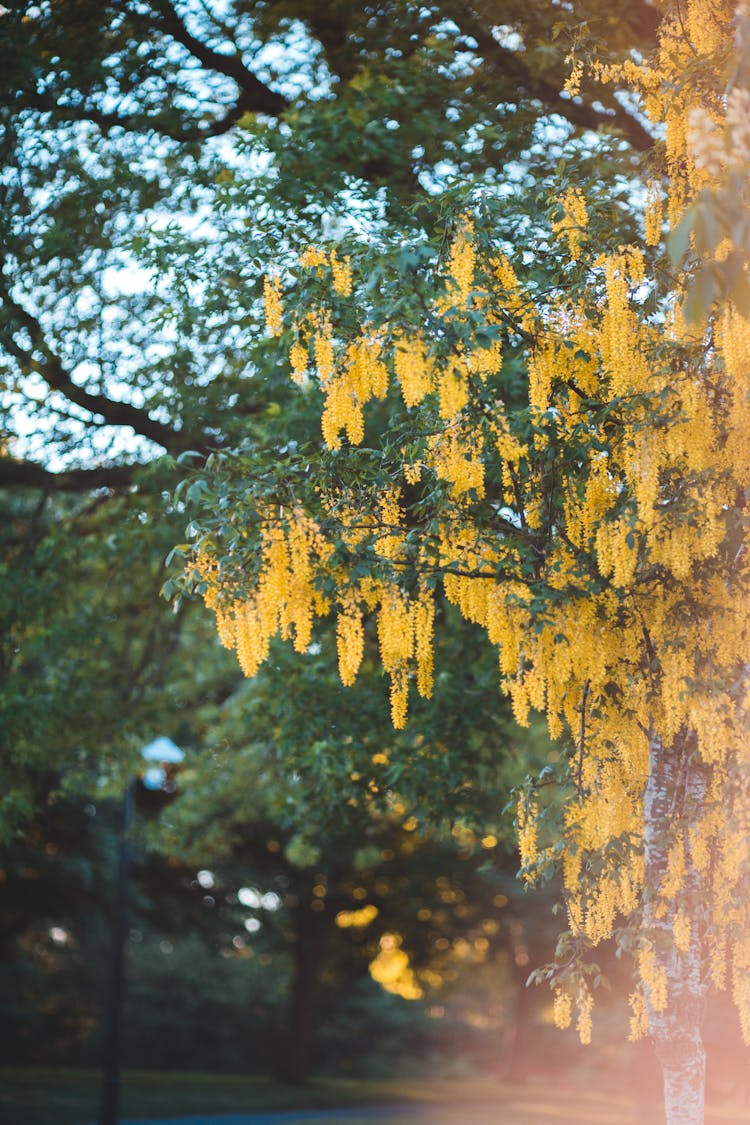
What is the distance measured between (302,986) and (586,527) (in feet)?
53.8

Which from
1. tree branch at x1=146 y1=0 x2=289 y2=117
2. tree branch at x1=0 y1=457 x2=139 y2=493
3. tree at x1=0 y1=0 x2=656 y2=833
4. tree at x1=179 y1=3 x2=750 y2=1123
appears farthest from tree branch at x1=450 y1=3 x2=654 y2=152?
tree branch at x1=0 y1=457 x2=139 y2=493

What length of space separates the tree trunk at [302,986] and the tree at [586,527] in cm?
1539

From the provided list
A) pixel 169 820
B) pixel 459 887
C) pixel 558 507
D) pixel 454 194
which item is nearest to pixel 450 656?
pixel 558 507

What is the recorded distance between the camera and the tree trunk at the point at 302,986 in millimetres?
19484

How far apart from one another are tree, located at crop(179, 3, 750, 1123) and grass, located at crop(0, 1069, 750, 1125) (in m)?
10.4

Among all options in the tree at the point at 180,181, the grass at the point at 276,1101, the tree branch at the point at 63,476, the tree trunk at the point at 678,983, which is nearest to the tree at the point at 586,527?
the tree trunk at the point at 678,983

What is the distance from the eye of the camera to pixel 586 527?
4.84 m

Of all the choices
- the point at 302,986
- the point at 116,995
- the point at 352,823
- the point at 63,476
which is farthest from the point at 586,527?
the point at 302,986

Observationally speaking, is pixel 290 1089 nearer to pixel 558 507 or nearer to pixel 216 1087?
pixel 216 1087

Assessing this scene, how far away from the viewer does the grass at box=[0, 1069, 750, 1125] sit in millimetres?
14543

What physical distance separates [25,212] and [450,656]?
3.87m

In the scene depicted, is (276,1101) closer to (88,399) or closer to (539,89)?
(88,399)

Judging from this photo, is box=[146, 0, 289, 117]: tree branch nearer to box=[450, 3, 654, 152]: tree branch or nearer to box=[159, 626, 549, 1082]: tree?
box=[450, 3, 654, 152]: tree branch

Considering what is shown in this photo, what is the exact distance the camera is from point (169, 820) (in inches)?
593
